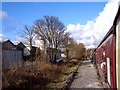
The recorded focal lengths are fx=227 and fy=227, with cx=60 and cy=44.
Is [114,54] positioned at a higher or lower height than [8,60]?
higher

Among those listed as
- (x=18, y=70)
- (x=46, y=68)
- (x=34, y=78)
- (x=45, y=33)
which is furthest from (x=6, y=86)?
(x=45, y=33)

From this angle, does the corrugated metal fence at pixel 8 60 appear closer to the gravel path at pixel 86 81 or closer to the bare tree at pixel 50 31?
the gravel path at pixel 86 81

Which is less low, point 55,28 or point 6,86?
point 55,28

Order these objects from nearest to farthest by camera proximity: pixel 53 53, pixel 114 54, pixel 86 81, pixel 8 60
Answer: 1. pixel 114 54
2. pixel 86 81
3. pixel 8 60
4. pixel 53 53

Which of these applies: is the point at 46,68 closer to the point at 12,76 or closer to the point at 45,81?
the point at 45,81

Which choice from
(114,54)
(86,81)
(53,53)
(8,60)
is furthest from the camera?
(53,53)

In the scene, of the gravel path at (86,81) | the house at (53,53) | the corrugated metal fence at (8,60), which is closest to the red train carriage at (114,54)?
the gravel path at (86,81)

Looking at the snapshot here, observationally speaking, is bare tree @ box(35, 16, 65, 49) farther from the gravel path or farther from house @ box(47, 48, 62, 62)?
the gravel path

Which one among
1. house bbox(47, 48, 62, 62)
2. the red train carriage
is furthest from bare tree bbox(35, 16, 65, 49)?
the red train carriage

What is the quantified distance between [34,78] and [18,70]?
173 cm

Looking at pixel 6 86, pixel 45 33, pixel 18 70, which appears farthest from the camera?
pixel 45 33

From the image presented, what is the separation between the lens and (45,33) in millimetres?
44906

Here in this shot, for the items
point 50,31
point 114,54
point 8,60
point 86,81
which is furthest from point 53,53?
point 114,54

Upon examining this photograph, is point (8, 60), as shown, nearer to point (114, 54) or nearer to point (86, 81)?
point (86, 81)
